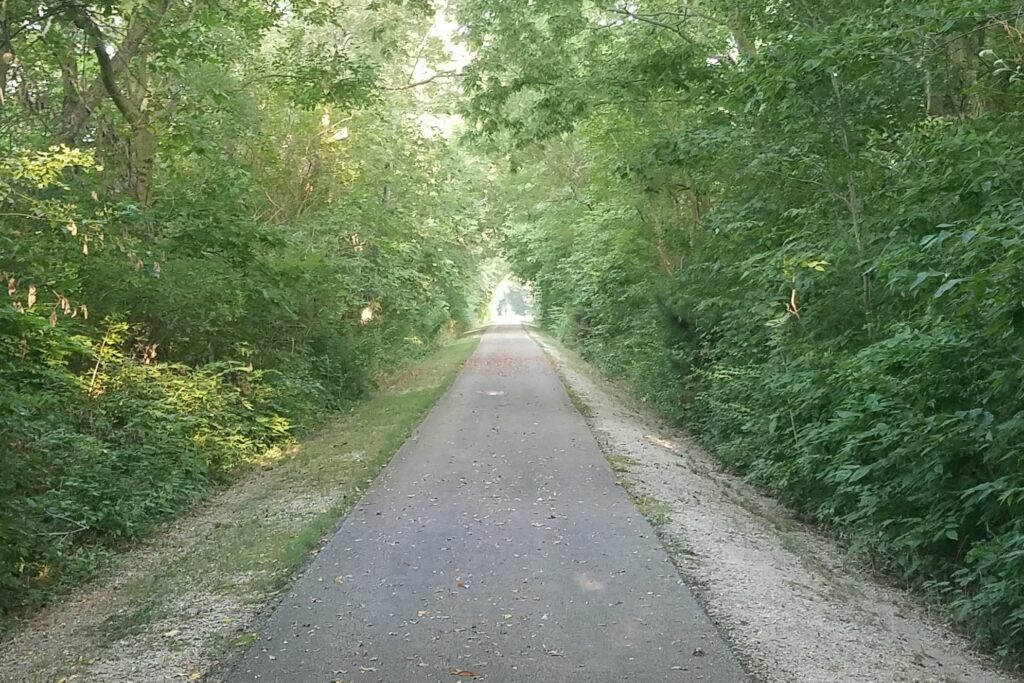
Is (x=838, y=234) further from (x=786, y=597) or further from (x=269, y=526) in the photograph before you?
(x=269, y=526)

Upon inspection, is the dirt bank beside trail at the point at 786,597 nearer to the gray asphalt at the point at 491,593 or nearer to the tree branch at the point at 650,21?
the gray asphalt at the point at 491,593

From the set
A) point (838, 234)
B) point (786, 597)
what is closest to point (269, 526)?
point (786, 597)

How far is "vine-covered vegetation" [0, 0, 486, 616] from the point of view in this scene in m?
7.02

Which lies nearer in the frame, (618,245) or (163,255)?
(163,255)

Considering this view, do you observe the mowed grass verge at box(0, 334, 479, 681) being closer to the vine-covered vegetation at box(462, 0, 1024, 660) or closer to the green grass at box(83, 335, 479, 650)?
the green grass at box(83, 335, 479, 650)

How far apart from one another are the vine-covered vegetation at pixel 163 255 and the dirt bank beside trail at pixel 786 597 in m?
5.27

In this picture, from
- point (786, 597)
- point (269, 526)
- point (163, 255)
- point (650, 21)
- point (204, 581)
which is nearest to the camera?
point (786, 597)

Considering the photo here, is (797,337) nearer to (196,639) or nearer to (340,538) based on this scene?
(340,538)

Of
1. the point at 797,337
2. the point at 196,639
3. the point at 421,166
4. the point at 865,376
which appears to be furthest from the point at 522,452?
the point at 421,166

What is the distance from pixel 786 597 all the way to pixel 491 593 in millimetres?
2154

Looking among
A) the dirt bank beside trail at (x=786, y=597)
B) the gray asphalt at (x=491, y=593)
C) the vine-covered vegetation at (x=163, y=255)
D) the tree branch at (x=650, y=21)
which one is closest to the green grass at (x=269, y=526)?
the gray asphalt at (x=491, y=593)

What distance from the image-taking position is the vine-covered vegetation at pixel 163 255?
7023 millimetres

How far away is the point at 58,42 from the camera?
9.45 m

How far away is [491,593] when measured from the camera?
234 inches
